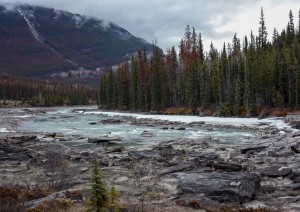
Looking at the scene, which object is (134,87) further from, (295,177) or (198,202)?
(198,202)

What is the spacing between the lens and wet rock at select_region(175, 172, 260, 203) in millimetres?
18078

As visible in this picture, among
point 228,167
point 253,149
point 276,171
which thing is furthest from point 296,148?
point 228,167

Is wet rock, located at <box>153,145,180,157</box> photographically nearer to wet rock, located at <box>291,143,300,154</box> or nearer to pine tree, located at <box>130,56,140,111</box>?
wet rock, located at <box>291,143,300,154</box>

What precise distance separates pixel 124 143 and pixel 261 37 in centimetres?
8876

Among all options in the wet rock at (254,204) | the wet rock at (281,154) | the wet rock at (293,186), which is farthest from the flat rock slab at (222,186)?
the wet rock at (281,154)

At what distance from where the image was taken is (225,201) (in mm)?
17750

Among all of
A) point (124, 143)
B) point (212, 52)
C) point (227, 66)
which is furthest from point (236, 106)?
point (124, 143)

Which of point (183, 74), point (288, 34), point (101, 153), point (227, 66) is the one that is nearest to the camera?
Answer: point (101, 153)

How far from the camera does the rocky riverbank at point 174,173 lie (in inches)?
701

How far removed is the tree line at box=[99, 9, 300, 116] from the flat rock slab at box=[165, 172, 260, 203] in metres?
60.3

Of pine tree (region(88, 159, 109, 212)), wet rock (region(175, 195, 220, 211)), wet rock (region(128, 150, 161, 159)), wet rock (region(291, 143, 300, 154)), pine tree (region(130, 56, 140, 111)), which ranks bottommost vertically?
wet rock (region(175, 195, 220, 211))

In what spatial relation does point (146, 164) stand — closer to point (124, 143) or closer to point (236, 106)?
point (124, 143)

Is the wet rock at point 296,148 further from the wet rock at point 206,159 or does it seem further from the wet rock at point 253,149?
the wet rock at point 206,159

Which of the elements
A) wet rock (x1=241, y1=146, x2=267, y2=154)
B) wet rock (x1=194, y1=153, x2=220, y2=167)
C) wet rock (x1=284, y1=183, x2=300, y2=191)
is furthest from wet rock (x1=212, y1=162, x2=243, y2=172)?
wet rock (x1=241, y1=146, x2=267, y2=154)
